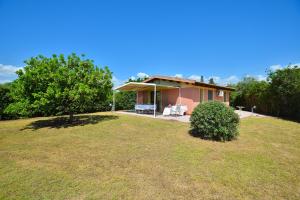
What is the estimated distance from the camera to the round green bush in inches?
285

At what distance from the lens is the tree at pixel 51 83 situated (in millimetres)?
9352

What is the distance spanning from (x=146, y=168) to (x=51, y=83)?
7756 millimetres

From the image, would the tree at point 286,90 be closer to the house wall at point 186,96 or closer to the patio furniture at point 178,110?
the house wall at point 186,96

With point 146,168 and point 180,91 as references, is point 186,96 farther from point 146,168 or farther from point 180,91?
point 146,168

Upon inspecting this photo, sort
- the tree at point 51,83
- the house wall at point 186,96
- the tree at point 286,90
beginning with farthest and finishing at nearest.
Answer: the house wall at point 186,96
the tree at point 286,90
the tree at point 51,83

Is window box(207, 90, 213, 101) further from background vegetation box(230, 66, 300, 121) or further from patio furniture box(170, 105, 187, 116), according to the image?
background vegetation box(230, 66, 300, 121)

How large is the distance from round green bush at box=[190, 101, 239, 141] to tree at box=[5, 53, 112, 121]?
642 centimetres

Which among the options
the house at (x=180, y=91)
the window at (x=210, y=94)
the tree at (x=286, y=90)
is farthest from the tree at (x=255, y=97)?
the window at (x=210, y=94)

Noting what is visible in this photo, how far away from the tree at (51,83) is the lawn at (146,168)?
2.60m

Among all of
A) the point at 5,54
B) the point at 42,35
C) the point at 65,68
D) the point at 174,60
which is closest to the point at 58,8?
the point at 42,35

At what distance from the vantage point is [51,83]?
9.43 metres

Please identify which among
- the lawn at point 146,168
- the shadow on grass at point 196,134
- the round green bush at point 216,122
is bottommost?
the lawn at point 146,168

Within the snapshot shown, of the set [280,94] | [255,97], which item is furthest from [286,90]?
[255,97]

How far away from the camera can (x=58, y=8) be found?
1249 centimetres
